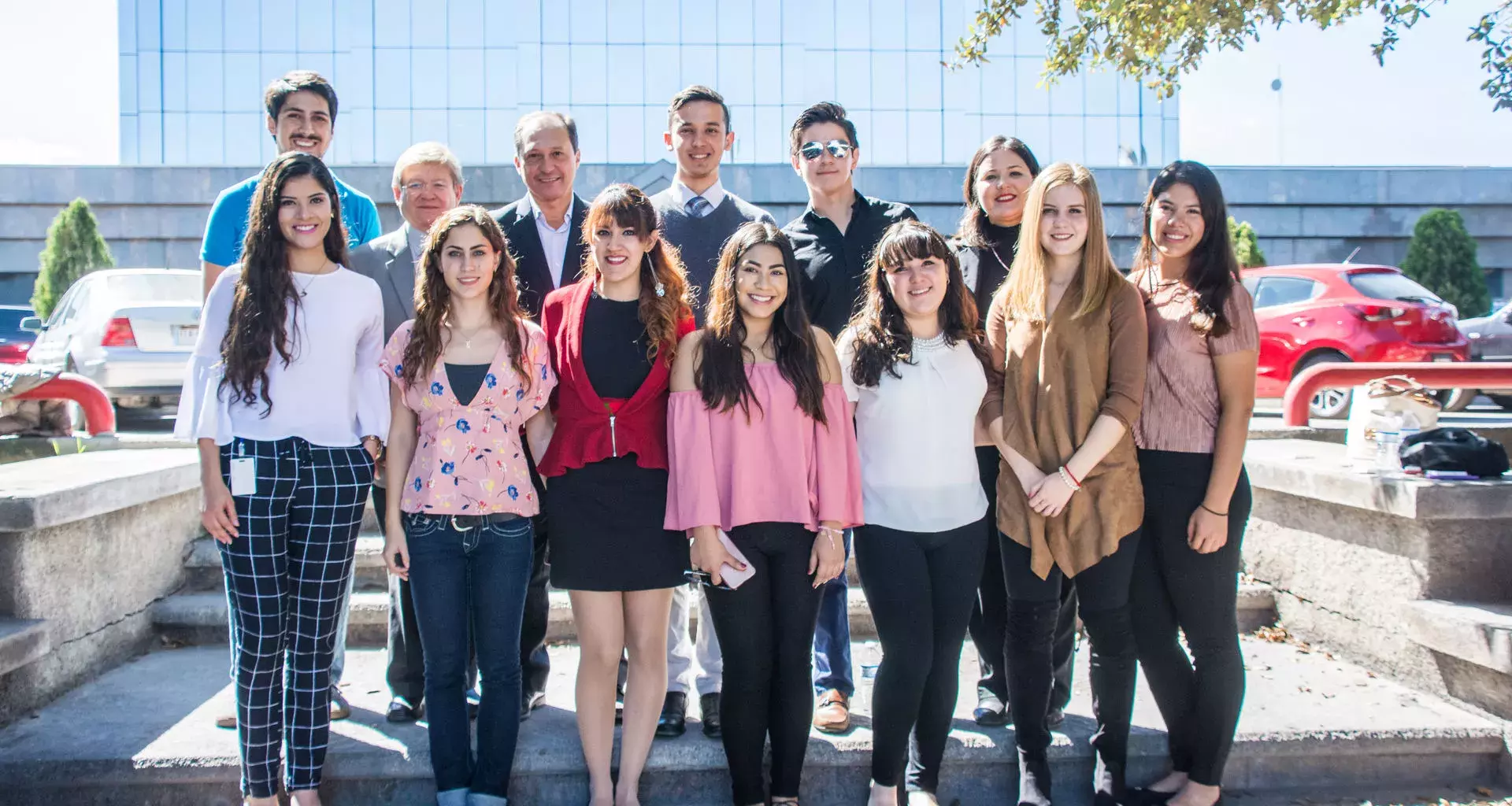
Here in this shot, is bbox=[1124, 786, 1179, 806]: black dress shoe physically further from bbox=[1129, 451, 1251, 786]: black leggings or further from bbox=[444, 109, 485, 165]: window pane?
bbox=[444, 109, 485, 165]: window pane

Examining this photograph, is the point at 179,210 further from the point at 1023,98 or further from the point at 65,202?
the point at 1023,98

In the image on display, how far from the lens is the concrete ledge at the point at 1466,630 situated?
326 cm

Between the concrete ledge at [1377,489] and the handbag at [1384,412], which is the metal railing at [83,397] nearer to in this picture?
the concrete ledge at [1377,489]

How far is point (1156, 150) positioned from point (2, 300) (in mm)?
28740

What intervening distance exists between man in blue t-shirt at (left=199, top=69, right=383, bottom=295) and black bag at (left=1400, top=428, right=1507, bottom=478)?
4.04m

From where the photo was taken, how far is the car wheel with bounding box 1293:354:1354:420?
9406 millimetres

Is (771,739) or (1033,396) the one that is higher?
(1033,396)

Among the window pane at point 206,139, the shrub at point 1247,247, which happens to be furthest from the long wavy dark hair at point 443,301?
the window pane at point 206,139

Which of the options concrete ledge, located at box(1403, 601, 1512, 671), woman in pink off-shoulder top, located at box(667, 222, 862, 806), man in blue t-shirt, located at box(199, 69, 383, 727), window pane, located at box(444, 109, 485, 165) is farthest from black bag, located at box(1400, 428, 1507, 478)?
window pane, located at box(444, 109, 485, 165)

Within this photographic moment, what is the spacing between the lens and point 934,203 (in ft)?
72.1

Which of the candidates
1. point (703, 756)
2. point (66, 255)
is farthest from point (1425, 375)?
point (66, 255)

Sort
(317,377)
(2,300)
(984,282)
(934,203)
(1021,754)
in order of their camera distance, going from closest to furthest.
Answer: (317,377), (1021,754), (984,282), (934,203), (2,300)

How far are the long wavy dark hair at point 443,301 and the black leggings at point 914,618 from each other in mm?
1196

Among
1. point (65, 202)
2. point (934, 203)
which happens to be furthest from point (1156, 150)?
point (65, 202)
